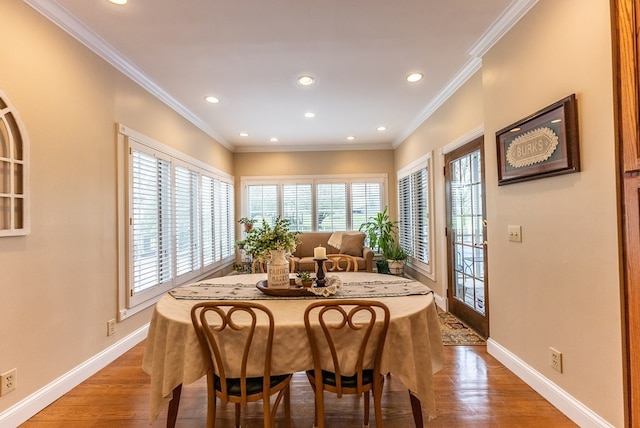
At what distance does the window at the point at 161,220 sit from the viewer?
9.32 ft

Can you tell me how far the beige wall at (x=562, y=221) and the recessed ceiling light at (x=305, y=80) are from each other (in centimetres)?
159

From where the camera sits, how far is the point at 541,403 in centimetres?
194

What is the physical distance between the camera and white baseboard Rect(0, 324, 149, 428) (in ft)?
5.82

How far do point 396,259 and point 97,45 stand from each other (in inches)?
177

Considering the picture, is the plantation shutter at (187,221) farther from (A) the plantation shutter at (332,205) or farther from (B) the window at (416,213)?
(B) the window at (416,213)

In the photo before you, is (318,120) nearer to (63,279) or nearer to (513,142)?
(513,142)

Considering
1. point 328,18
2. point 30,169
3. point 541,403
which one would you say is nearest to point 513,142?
point 328,18

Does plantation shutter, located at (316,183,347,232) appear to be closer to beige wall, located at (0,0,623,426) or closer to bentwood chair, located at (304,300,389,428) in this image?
beige wall, located at (0,0,623,426)

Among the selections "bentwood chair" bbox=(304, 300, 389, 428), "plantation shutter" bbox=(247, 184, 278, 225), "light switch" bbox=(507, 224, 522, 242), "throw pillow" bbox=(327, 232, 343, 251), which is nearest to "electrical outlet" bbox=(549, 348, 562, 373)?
"light switch" bbox=(507, 224, 522, 242)

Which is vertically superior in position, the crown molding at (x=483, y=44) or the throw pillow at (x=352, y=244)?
the crown molding at (x=483, y=44)

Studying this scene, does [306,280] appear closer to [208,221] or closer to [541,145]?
[541,145]

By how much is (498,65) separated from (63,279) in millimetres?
3620

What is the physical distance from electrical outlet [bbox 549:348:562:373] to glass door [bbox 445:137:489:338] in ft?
2.92

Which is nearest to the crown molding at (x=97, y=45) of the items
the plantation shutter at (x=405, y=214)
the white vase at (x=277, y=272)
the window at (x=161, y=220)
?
the window at (x=161, y=220)
